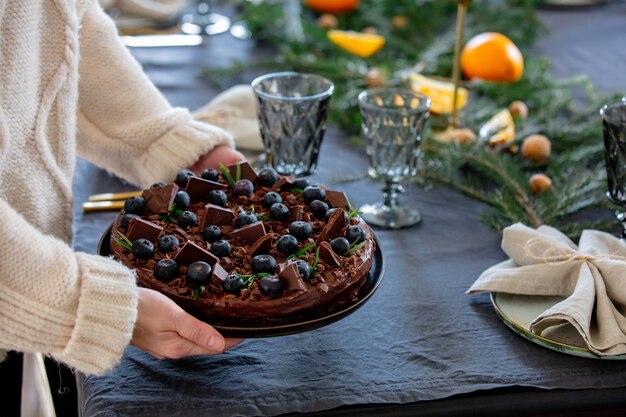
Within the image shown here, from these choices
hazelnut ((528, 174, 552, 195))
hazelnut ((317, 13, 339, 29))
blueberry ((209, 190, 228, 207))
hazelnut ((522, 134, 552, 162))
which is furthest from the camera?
hazelnut ((317, 13, 339, 29))

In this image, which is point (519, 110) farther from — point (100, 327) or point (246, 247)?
point (100, 327)

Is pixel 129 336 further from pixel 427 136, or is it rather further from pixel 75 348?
pixel 427 136

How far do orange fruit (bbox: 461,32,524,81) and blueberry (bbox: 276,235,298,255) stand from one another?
1.00m

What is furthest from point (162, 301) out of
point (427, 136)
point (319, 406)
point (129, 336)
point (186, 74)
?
point (186, 74)

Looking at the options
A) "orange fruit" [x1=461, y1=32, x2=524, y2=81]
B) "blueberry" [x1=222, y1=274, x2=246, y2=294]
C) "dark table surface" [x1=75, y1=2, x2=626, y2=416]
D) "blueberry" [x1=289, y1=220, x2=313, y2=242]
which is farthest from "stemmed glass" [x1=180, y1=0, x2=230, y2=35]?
"blueberry" [x1=222, y1=274, x2=246, y2=294]

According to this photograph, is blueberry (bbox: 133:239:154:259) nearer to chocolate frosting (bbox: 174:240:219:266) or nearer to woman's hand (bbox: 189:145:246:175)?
chocolate frosting (bbox: 174:240:219:266)

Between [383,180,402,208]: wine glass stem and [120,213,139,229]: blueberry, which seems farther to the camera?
[383,180,402,208]: wine glass stem

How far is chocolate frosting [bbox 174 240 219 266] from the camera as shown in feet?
3.00

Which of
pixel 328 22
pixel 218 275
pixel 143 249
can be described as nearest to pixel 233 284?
pixel 218 275

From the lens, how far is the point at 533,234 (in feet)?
3.60

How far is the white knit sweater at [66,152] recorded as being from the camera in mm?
863

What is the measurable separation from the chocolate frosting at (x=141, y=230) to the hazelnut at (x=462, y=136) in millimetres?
682

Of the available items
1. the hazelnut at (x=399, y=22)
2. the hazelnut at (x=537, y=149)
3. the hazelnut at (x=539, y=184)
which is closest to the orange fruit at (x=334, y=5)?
the hazelnut at (x=399, y=22)

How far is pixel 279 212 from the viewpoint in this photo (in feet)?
3.40
